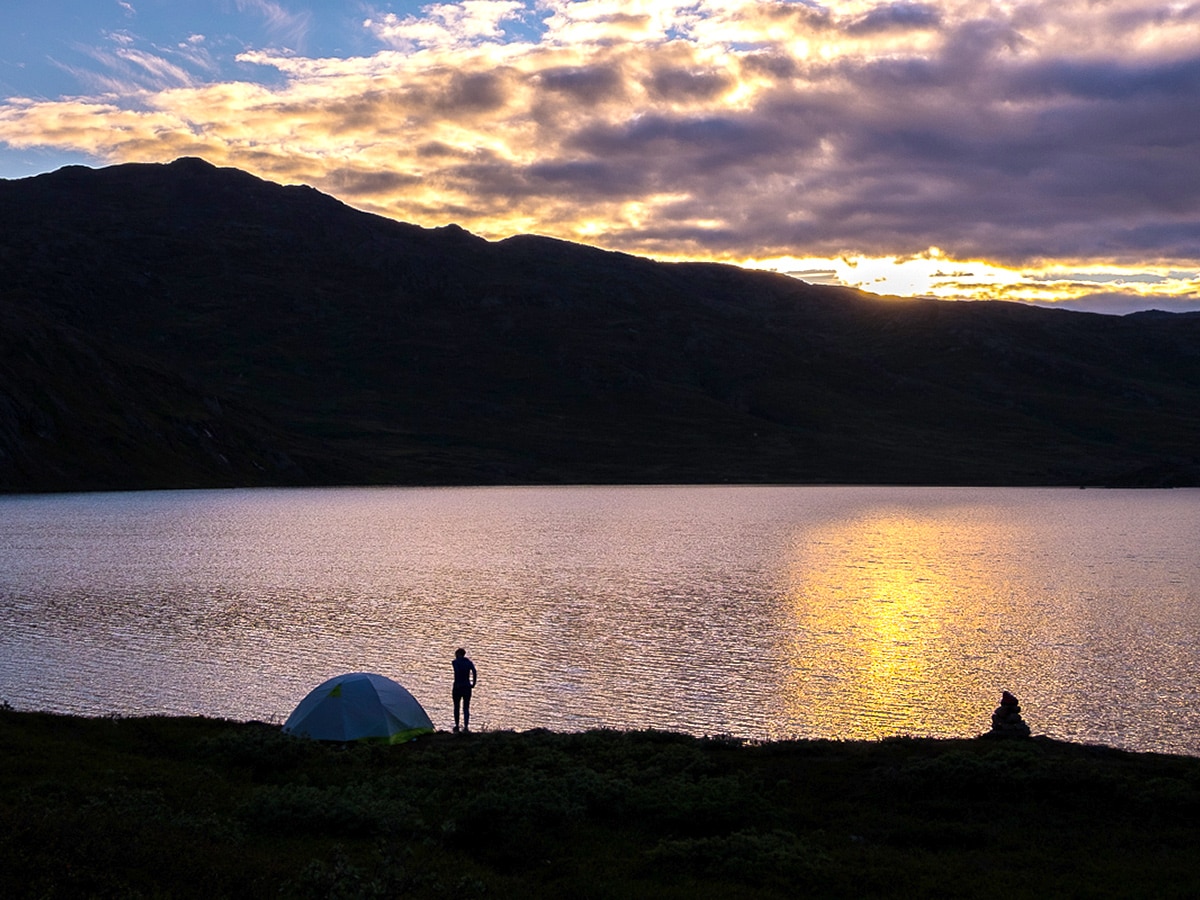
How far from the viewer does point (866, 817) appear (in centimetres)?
2295

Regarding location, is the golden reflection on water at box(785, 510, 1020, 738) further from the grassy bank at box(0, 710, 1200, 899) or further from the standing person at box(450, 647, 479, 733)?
the standing person at box(450, 647, 479, 733)

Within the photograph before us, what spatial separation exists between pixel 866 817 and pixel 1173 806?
246 inches

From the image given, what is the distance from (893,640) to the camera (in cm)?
5684

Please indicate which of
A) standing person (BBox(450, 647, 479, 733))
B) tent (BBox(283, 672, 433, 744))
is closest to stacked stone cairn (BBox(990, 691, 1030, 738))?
standing person (BBox(450, 647, 479, 733))

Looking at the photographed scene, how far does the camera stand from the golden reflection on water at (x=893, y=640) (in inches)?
1612

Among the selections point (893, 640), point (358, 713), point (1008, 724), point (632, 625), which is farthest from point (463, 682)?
point (893, 640)

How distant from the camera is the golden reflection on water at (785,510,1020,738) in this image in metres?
40.9

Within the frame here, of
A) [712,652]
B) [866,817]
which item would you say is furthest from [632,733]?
[712,652]

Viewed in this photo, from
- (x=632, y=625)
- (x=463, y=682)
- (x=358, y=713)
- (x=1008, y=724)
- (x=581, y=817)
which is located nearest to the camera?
(x=581, y=817)

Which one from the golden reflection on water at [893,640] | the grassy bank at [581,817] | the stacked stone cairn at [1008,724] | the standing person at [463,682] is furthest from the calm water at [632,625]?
the grassy bank at [581,817]

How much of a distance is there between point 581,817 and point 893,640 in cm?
3771

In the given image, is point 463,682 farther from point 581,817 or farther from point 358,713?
point 581,817

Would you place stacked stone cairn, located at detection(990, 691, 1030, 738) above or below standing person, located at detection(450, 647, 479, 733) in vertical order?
below

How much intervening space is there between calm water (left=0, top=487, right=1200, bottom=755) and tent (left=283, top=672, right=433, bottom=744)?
6324 mm
